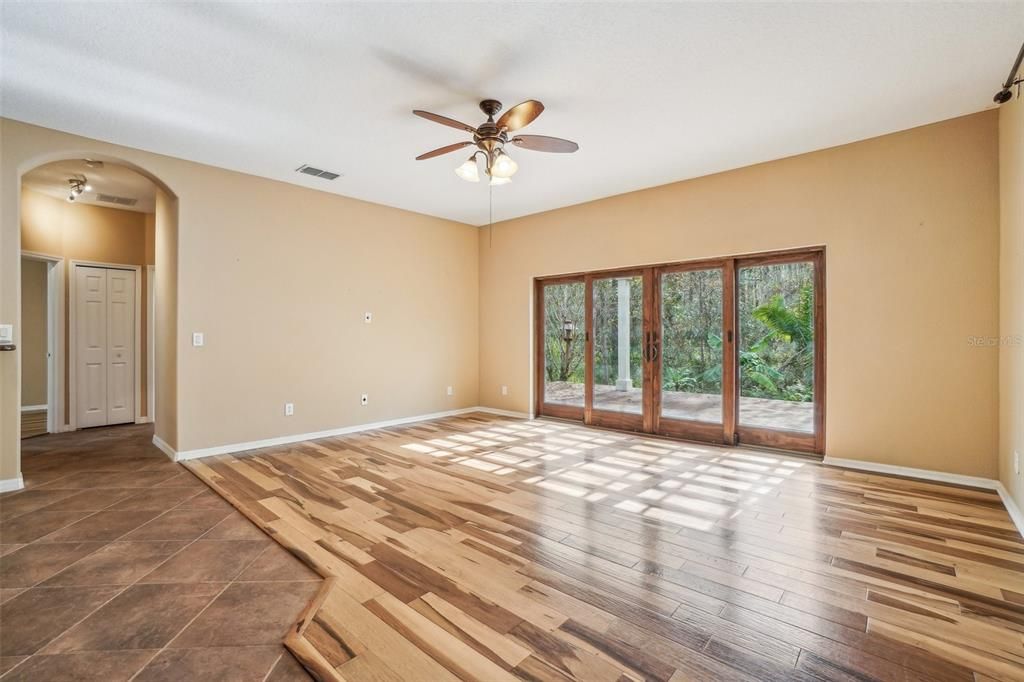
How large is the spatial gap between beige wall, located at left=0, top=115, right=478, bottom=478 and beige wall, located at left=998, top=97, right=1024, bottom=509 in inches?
222

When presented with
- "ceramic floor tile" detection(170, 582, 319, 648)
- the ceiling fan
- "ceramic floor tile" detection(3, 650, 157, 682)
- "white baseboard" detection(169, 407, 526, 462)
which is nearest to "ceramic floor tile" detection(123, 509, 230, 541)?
"ceramic floor tile" detection(170, 582, 319, 648)

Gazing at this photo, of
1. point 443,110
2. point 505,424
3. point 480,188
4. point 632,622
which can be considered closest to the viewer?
point 632,622

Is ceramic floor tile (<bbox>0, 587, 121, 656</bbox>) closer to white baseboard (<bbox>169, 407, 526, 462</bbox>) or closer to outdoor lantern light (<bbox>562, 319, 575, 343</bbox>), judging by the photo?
white baseboard (<bbox>169, 407, 526, 462</bbox>)

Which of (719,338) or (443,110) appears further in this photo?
(719,338)

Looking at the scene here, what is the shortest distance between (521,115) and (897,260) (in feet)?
11.1

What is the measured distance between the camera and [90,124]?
368cm

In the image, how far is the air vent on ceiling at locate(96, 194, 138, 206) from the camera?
565cm

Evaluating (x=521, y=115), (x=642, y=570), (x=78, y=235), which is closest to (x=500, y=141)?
(x=521, y=115)

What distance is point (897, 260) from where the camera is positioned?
3881 millimetres

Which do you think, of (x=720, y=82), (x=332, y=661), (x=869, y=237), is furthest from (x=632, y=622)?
(x=869, y=237)

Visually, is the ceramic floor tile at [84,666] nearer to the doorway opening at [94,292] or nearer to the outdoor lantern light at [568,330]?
the doorway opening at [94,292]

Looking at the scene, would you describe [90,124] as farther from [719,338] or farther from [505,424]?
[719,338]

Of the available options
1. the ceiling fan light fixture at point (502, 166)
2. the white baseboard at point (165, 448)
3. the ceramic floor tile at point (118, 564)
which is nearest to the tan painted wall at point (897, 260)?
the ceiling fan light fixture at point (502, 166)

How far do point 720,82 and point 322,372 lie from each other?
4768mm
